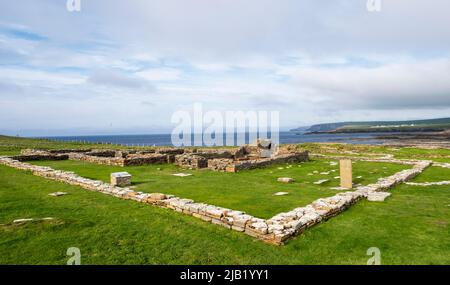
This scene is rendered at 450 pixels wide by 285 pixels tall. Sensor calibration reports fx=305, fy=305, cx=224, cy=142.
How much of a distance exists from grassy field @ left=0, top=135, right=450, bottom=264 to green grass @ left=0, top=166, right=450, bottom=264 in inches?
0.8

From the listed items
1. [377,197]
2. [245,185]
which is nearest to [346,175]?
[377,197]

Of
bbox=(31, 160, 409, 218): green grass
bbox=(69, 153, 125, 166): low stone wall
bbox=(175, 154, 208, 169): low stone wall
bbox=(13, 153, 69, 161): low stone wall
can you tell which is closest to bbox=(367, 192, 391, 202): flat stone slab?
bbox=(31, 160, 409, 218): green grass

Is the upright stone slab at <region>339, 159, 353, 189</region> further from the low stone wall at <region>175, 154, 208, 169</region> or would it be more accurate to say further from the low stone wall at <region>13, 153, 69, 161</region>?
the low stone wall at <region>13, 153, 69, 161</region>

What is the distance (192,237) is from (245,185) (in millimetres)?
6661

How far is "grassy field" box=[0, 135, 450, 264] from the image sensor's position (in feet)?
21.3

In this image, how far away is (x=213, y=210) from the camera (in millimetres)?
8891

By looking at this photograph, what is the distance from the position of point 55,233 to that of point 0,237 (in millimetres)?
1203

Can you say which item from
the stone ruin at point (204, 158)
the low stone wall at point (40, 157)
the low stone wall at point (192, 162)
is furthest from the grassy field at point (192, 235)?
the low stone wall at point (40, 157)

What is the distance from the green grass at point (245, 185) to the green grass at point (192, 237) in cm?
185

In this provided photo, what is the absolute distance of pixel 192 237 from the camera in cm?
760
